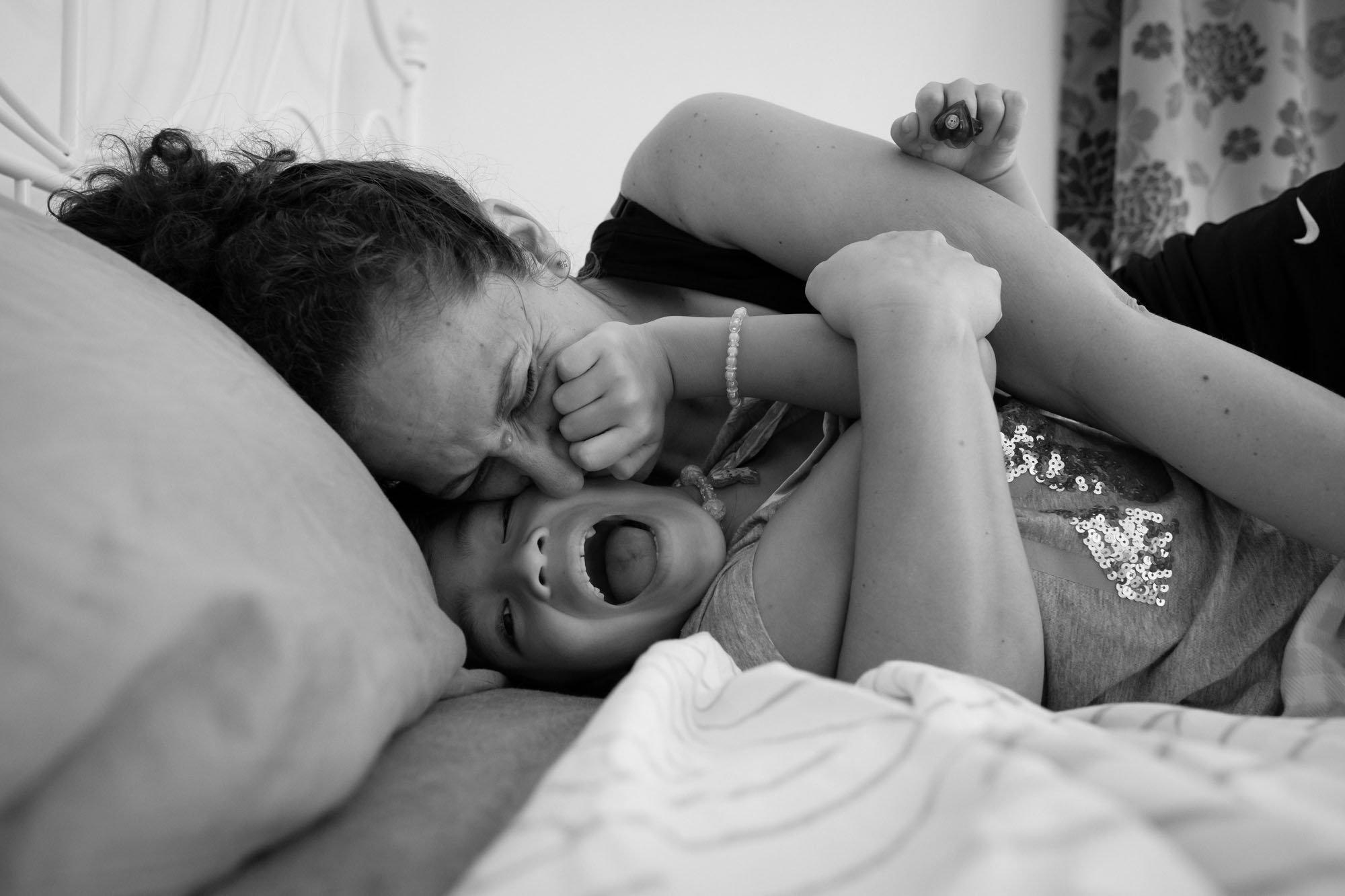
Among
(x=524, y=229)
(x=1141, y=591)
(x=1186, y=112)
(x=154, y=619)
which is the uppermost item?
(x=1186, y=112)

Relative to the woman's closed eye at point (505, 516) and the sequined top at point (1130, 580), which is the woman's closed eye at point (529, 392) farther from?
the sequined top at point (1130, 580)

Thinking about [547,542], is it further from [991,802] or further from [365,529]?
[991,802]

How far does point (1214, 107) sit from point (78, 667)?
3.10 metres

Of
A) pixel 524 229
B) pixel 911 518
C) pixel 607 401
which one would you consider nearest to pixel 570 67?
pixel 524 229

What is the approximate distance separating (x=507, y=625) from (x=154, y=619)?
0.55 meters

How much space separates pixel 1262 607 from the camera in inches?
31.8

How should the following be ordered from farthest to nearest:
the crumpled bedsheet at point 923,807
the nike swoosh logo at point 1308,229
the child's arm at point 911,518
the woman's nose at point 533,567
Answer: the nike swoosh logo at point 1308,229, the woman's nose at point 533,567, the child's arm at point 911,518, the crumpled bedsheet at point 923,807

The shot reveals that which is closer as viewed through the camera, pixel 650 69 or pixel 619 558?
pixel 619 558

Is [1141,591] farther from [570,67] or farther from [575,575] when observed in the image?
[570,67]

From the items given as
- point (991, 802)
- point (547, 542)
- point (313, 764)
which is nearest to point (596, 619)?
point (547, 542)

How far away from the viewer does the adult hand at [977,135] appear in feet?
3.16

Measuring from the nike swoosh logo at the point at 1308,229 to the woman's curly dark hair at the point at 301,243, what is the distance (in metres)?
0.94

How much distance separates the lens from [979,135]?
0.99 m

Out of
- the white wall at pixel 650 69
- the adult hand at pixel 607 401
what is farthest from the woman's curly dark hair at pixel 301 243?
the white wall at pixel 650 69
